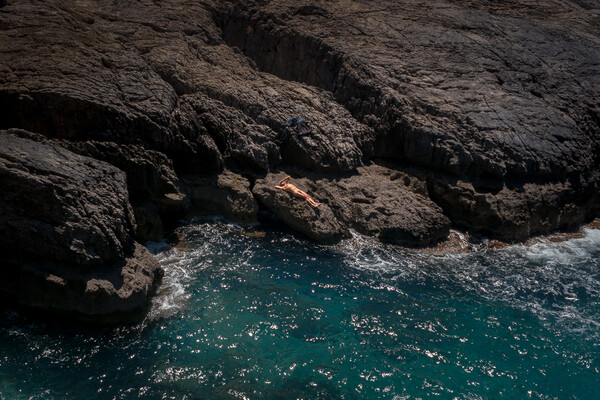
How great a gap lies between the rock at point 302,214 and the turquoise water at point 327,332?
33 centimetres

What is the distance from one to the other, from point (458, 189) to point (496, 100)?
3654mm

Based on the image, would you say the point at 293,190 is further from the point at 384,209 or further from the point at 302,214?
the point at 384,209

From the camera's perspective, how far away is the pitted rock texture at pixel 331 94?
1049 cm

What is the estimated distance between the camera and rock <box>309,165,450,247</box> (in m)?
10.9

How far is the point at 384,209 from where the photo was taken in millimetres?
11281

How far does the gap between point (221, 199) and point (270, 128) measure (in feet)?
8.43

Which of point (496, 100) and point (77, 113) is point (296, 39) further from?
point (77, 113)

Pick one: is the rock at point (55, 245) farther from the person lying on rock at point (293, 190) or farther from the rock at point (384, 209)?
the rock at point (384, 209)

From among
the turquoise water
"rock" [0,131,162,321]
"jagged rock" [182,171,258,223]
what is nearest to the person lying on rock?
"jagged rock" [182,171,258,223]

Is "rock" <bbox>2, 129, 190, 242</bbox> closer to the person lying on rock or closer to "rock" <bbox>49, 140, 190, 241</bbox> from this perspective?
"rock" <bbox>49, 140, 190, 241</bbox>

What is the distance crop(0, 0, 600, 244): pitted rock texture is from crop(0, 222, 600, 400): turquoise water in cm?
170

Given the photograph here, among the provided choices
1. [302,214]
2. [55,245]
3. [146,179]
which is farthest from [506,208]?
[55,245]

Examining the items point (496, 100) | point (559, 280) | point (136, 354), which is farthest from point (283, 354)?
point (496, 100)

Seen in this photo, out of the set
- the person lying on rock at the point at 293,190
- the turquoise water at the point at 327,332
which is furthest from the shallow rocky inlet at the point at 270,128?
the turquoise water at the point at 327,332
